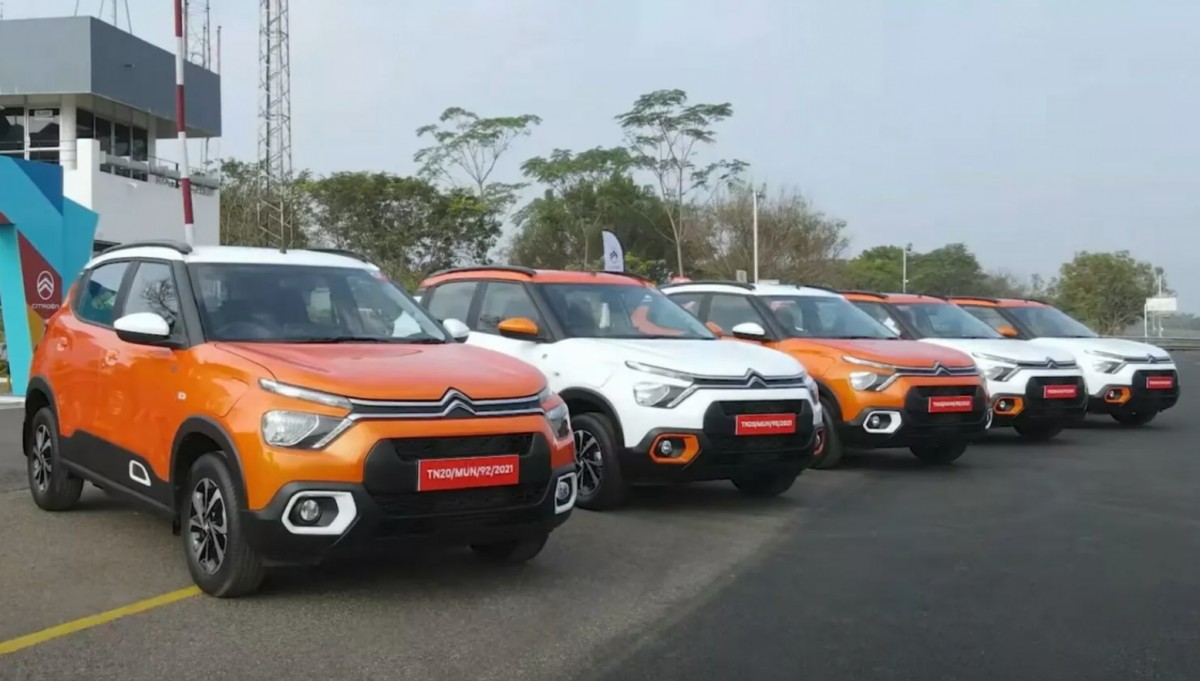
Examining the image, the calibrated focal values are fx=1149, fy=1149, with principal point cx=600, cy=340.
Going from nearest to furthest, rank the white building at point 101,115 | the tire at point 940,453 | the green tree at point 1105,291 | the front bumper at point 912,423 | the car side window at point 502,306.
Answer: the car side window at point 502,306
the front bumper at point 912,423
the tire at point 940,453
the white building at point 101,115
the green tree at point 1105,291

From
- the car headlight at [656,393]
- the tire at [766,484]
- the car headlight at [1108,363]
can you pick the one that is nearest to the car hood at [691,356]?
the car headlight at [656,393]

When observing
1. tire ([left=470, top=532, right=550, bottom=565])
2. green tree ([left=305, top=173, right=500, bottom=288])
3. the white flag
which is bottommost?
tire ([left=470, top=532, right=550, bottom=565])

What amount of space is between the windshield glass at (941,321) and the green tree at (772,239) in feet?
110

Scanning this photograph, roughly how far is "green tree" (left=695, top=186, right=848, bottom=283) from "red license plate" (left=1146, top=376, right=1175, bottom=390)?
110ft

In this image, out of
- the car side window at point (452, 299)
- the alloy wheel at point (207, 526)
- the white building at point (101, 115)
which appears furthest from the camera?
the white building at point (101, 115)

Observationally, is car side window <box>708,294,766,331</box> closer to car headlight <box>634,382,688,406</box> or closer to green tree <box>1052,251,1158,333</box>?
car headlight <box>634,382,688,406</box>

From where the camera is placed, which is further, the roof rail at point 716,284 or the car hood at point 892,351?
the roof rail at point 716,284

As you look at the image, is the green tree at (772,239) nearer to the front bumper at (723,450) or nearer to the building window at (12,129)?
the building window at (12,129)

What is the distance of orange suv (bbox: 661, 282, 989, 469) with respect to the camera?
33.1 ft

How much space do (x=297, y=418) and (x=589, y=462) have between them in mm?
3298

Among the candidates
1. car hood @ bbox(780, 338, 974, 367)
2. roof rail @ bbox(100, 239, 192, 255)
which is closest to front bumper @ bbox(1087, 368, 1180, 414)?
car hood @ bbox(780, 338, 974, 367)

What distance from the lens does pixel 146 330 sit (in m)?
5.79

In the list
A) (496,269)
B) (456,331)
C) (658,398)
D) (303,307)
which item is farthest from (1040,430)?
(303,307)

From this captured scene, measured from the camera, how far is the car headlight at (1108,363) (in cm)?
1472
